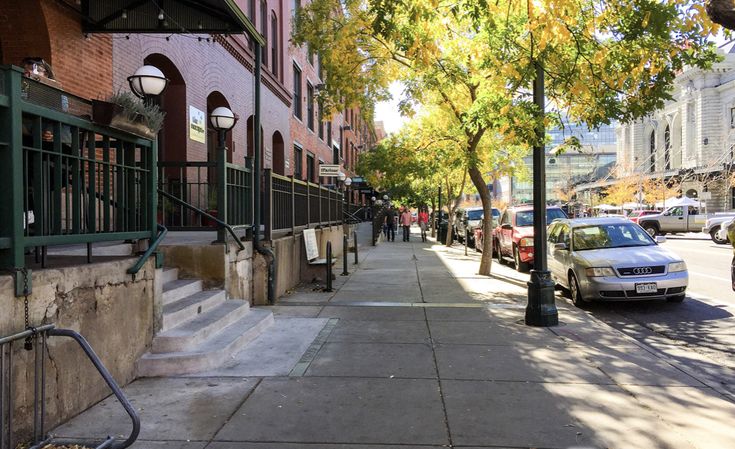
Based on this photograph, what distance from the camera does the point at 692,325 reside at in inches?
322

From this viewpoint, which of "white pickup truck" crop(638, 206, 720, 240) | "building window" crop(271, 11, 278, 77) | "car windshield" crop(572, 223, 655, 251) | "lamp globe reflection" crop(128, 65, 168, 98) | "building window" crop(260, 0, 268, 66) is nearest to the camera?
"lamp globe reflection" crop(128, 65, 168, 98)

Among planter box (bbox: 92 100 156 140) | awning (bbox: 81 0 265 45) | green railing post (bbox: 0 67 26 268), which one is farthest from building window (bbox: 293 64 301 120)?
green railing post (bbox: 0 67 26 268)

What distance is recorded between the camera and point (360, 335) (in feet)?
23.4

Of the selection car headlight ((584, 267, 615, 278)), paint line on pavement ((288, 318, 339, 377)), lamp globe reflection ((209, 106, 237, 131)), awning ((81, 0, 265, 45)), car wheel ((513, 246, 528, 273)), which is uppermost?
awning ((81, 0, 265, 45))

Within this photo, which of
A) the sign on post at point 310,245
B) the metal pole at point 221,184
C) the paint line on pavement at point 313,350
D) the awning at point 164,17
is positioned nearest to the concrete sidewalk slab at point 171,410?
the paint line on pavement at point 313,350

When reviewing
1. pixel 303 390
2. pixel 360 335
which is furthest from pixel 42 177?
pixel 360 335

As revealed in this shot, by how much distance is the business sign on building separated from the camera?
11992mm

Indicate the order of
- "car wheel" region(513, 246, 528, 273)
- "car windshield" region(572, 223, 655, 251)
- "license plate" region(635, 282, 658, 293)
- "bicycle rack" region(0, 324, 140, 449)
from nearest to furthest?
"bicycle rack" region(0, 324, 140, 449) < "license plate" region(635, 282, 658, 293) < "car windshield" region(572, 223, 655, 251) < "car wheel" region(513, 246, 528, 273)

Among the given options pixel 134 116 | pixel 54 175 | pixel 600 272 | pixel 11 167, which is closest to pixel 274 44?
pixel 600 272

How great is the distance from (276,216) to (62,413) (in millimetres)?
6507

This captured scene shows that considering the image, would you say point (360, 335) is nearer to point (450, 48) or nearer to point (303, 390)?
point (303, 390)

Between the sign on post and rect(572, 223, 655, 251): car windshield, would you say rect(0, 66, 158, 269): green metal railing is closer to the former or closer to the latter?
the sign on post

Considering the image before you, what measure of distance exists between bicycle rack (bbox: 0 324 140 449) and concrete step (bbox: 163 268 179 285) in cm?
314

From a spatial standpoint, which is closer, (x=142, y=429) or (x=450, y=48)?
(x=142, y=429)
